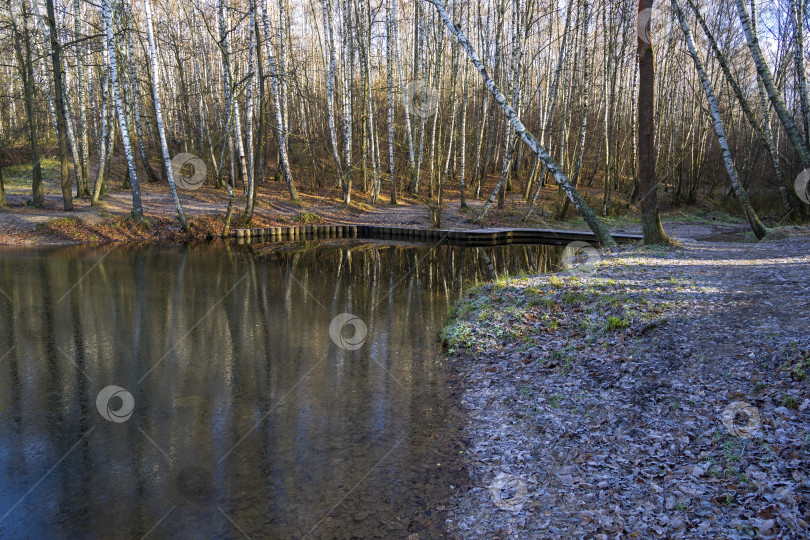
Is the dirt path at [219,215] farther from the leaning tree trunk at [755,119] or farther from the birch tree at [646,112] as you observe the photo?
the birch tree at [646,112]

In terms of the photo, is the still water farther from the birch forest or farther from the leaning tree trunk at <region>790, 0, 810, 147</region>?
the leaning tree trunk at <region>790, 0, 810, 147</region>

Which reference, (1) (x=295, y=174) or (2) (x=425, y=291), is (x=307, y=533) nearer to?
(2) (x=425, y=291)

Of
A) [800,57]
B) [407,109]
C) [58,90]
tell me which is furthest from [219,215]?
[800,57]

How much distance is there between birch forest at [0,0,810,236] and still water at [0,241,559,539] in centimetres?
722

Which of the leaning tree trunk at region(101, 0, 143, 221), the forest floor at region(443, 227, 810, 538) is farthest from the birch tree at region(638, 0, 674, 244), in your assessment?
the leaning tree trunk at region(101, 0, 143, 221)

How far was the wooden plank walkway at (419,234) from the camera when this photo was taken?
67.8 ft

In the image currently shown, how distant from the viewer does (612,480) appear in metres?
4.16

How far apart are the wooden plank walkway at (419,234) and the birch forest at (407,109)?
37.5 inches

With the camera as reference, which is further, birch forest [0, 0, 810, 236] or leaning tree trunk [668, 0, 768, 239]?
birch forest [0, 0, 810, 236]

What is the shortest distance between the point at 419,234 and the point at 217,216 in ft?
26.6

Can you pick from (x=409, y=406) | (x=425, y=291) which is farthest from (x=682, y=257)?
(x=409, y=406)

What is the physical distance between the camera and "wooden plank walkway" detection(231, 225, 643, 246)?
20672 millimetres

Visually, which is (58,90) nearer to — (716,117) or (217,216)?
(217,216)

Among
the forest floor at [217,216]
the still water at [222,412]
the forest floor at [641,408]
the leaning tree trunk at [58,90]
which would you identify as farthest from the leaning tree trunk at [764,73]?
the leaning tree trunk at [58,90]
